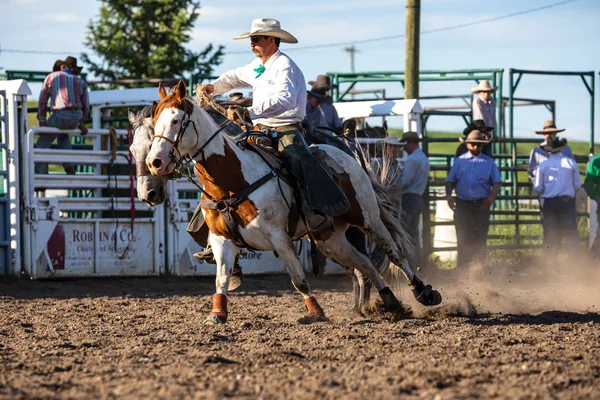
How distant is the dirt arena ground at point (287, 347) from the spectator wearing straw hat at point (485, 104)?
13.6 ft

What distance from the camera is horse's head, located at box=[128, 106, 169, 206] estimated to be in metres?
6.19

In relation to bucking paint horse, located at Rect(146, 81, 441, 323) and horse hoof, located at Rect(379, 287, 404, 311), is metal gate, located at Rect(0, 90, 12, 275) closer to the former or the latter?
bucking paint horse, located at Rect(146, 81, 441, 323)

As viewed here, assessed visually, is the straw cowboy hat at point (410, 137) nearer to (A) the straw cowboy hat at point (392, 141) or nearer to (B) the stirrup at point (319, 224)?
(A) the straw cowboy hat at point (392, 141)

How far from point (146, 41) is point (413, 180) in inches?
532

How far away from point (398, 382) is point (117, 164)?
24.3 ft

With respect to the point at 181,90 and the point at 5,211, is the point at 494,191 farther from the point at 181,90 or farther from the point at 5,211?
the point at 181,90

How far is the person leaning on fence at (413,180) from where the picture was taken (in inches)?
456

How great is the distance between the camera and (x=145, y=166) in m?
6.31

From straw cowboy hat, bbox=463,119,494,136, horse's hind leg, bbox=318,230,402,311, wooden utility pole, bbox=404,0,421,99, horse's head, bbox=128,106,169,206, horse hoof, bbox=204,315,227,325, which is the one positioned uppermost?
wooden utility pole, bbox=404,0,421,99

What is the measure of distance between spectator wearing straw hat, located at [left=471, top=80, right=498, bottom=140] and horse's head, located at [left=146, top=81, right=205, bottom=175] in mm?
7627

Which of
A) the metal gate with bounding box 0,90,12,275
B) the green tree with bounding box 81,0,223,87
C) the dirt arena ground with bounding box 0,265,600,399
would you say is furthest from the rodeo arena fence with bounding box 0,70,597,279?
the green tree with bounding box 81,0,223,87

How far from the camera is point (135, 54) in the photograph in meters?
22.4

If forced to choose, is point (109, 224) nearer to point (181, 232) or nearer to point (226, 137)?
point (181, 232)

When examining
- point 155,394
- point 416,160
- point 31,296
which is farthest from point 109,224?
point 155,394
